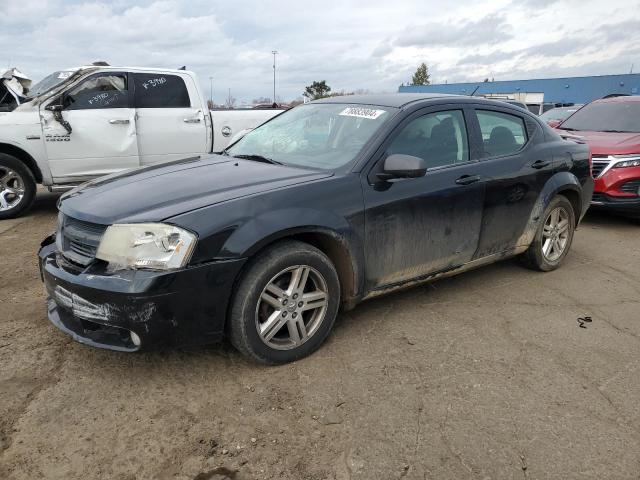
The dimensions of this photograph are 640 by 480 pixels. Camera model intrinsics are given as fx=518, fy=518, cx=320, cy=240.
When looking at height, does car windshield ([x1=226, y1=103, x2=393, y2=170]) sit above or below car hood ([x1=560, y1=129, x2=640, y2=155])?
above

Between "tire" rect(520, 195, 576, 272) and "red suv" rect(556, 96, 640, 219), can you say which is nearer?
"tire" rect(520, 195, 576, 272)

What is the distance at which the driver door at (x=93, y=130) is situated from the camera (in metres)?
6.73

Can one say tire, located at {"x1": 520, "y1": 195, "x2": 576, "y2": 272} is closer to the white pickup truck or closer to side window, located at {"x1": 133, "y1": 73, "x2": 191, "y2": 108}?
the white pickup truck

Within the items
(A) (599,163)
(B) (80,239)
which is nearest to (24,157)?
(B) (80,239)

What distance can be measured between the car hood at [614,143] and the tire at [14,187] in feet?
24.4

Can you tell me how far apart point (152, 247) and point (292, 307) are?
2.90ft

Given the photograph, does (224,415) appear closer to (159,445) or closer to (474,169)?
(159,445)

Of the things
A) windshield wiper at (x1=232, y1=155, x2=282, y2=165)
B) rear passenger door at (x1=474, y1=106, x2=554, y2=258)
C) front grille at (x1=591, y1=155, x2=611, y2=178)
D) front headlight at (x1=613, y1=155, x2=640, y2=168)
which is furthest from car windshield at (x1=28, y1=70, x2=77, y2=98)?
front headlight at (x1=613, y1=155, x2=640, y2=168)

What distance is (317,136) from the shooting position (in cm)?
384

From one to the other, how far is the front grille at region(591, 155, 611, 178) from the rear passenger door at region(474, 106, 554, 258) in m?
2.77

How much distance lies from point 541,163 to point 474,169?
37.1 inches

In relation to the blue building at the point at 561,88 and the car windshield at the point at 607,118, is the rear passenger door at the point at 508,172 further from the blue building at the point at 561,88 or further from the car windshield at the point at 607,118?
the blue building at the point at 561,88

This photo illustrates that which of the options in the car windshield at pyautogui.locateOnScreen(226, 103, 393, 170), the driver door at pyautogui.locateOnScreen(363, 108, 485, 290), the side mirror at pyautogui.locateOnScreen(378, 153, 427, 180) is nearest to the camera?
the side mirror at pyautogui.locateOnScreen(378, 153, 427, 180)

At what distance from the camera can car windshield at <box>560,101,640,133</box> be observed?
7629 mm
